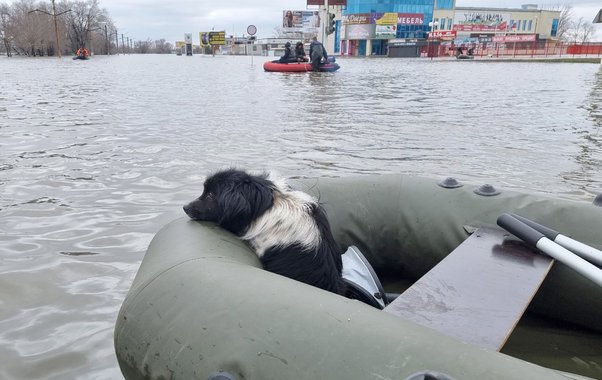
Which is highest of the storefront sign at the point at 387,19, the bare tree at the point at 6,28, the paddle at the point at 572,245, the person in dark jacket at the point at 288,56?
the storefront sign at the point at 387,19

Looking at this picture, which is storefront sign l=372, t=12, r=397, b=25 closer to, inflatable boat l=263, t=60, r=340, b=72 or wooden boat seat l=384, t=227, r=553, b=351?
inflatable boat l=263, t=60, r=340, b=72

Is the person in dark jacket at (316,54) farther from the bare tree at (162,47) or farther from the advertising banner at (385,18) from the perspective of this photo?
the bare tree at (162,47)

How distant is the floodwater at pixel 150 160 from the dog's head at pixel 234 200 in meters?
1.00

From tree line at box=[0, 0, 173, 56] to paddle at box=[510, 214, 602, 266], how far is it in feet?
220

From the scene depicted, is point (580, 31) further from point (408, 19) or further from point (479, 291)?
point (479, 291)

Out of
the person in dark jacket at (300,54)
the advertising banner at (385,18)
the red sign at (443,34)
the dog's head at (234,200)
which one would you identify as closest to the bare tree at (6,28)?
the advertising banner at (385,18)

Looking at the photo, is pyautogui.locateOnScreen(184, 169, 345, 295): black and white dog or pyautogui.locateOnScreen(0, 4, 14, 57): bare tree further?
pyautogui.locateOnScreen(0, 4, 14, 57): bare tree

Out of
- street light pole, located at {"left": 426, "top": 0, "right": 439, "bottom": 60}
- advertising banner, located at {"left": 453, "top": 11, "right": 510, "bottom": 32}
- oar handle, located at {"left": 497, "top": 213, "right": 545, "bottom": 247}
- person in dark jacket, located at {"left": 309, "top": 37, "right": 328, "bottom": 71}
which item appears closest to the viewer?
oar handle, located at {"left": 497, "top": 213, "right": 545, "bottom": 247}

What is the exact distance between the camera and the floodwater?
3.11 metres

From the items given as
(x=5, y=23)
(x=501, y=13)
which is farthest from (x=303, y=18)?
(x=5, y=23)

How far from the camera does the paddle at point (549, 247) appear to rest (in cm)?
212

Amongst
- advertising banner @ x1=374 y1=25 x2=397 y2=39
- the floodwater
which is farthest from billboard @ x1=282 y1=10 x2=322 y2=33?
the floodwater

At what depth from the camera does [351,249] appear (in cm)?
279

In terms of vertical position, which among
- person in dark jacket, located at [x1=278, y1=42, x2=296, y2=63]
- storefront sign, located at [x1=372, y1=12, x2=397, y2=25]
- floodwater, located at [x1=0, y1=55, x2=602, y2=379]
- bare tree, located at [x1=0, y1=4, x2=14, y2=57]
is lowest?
floodwater, located at [x1=0, y1=55, x2=602, y2=379]
